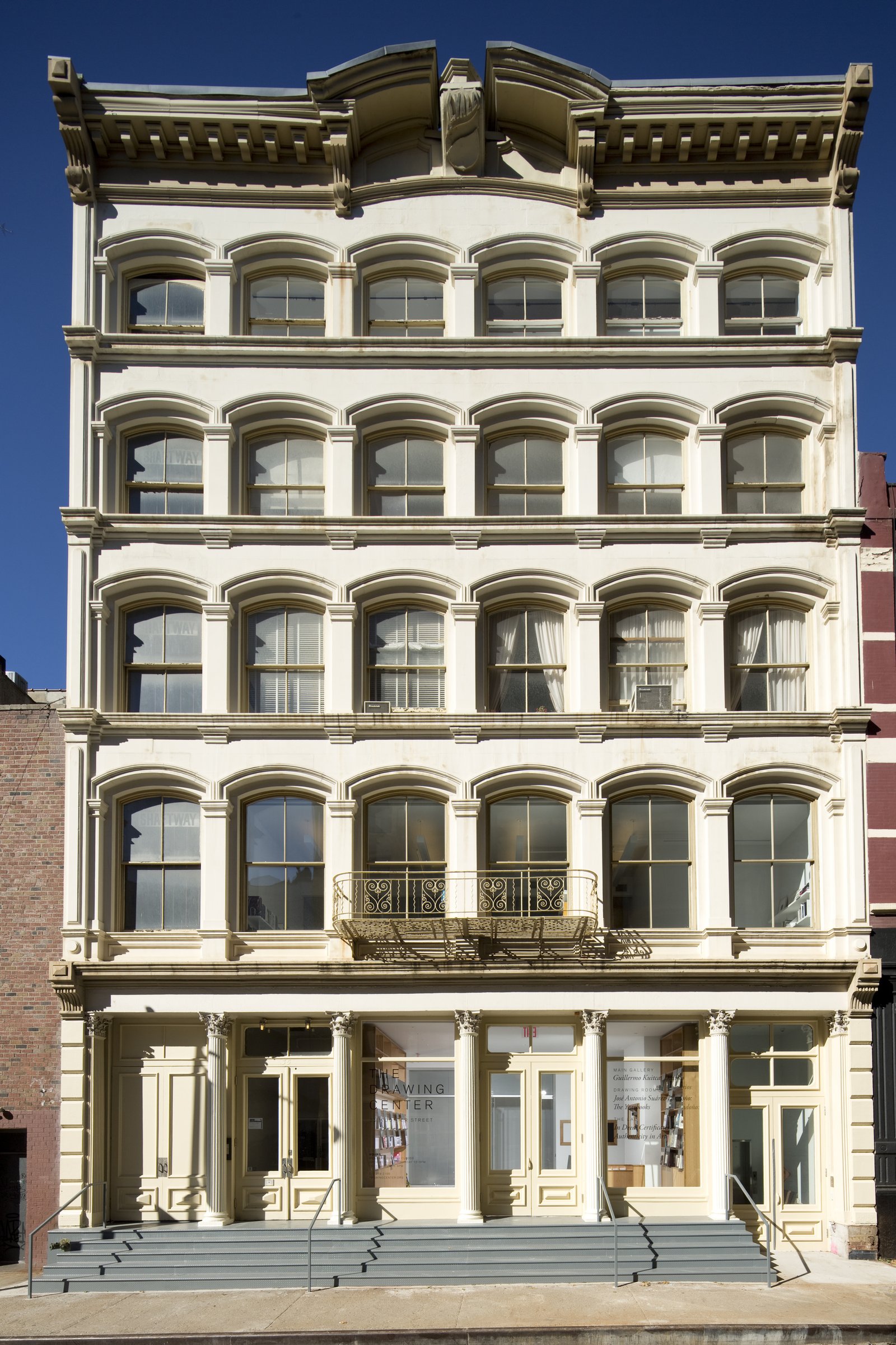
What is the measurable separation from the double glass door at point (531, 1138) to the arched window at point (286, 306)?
504 inches

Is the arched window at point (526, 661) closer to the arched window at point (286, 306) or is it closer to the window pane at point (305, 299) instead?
the arched window at point (286, 306)

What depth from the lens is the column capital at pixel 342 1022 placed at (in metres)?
20.6

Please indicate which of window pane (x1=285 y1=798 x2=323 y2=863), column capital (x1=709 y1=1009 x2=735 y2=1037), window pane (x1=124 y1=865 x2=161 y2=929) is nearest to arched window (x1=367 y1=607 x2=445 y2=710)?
window pane (x1=285 y1=798 x2=323 y2=863)

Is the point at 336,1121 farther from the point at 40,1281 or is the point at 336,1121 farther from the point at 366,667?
the point at 366,667

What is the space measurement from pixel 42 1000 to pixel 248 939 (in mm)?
3477

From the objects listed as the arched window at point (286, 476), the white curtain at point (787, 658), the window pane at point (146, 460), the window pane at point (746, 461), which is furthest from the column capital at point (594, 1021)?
the window pane at point (146, 460)

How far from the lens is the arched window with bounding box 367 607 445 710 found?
22.0 m

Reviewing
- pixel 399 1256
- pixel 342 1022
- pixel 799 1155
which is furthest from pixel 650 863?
pixel 399 1256

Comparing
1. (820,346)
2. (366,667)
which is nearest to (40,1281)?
(366,667)

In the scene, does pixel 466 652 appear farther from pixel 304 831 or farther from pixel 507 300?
pixel 507 300

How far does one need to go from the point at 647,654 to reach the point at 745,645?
5.43ft

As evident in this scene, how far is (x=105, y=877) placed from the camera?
2125cm

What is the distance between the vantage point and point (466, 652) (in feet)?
71.4

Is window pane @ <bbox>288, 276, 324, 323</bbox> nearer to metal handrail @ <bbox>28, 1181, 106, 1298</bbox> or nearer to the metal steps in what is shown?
metal handrail @ <bbox>28, 1181, 106, 1298</bbox>
